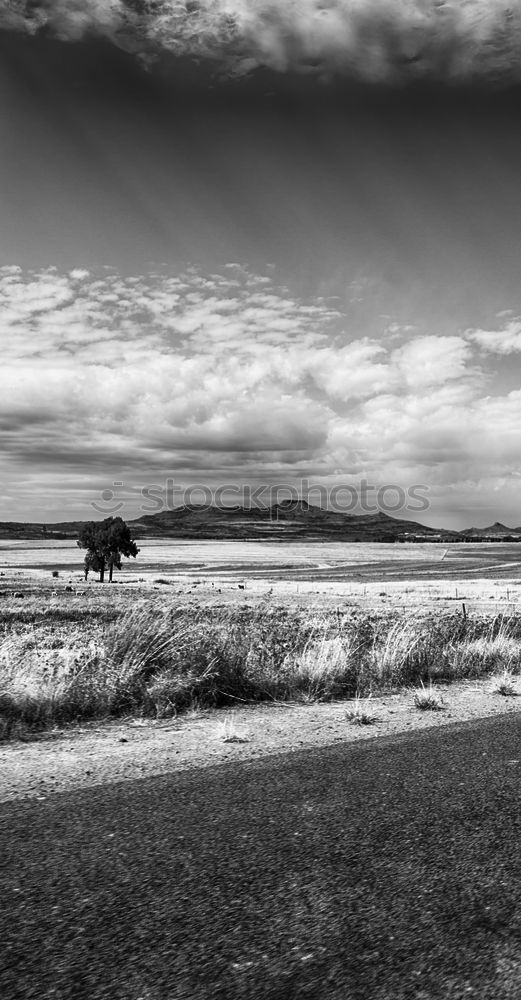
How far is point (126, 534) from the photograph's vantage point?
9838 centimetres

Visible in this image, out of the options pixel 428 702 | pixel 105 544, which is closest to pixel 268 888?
pixel 428 702

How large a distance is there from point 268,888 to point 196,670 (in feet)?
23.1

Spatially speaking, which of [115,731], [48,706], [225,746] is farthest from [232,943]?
[48,706]

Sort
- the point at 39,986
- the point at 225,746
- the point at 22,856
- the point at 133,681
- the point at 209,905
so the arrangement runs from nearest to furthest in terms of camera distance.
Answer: the point at 39,986 < the point at 209,905 < the point at 22,856 < the point at 225,746 < the point at 133,681

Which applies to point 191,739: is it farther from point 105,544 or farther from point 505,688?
point 105,544

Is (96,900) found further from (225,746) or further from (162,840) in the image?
(225,746)

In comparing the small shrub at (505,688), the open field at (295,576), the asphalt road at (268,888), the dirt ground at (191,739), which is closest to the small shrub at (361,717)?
the dirt ground at (191,739)

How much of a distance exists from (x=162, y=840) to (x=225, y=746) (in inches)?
114

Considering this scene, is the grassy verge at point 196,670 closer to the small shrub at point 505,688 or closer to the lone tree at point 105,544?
the small shrub at point 505,688

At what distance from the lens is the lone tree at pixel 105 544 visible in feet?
307

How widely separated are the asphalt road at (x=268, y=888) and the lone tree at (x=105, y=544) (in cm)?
8826

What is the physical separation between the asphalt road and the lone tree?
88263 millimetres

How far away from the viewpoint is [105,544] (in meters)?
94.8

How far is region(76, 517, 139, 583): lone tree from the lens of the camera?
93.6 meters
